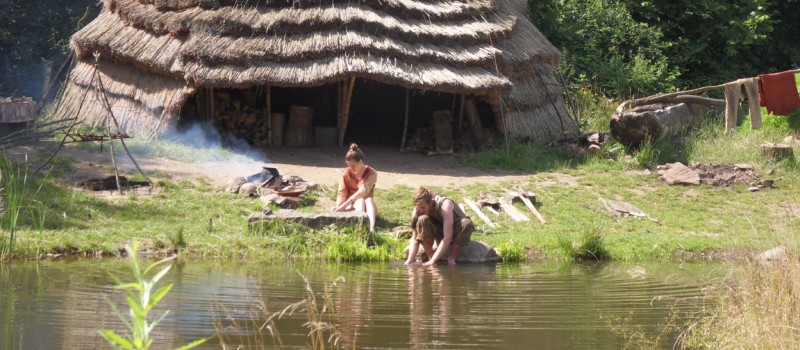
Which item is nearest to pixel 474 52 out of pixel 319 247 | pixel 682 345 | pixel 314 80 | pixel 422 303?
pixel 314 80

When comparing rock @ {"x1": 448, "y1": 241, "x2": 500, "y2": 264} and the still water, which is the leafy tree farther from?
rock @ {"x1": 448, "y1": 241, "x2": 500, "y2": 264}

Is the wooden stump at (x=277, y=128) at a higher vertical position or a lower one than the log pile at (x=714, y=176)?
higher

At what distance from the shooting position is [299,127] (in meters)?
19.2

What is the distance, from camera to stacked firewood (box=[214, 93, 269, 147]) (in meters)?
18.7

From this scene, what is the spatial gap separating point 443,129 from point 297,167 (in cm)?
326

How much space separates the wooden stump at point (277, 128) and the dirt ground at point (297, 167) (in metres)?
0.27

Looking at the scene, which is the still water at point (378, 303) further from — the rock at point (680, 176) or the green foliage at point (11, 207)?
the rock at point (680, 176)

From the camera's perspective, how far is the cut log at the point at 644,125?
18391 millimetres

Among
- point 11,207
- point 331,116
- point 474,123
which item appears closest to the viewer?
point 11,207

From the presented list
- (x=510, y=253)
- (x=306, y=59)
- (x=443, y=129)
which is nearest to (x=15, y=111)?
(x=306, y=59)

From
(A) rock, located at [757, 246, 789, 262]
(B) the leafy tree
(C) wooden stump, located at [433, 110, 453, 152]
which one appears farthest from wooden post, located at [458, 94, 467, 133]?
(A) rock, located at [757, 246, 789, 262]

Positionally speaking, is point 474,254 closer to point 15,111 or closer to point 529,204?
point 529,204

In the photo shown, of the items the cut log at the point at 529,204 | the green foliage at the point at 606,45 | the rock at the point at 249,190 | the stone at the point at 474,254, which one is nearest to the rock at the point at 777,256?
the stone at the point at 474,254

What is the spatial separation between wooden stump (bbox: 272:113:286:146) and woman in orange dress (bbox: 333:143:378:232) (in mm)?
5737
